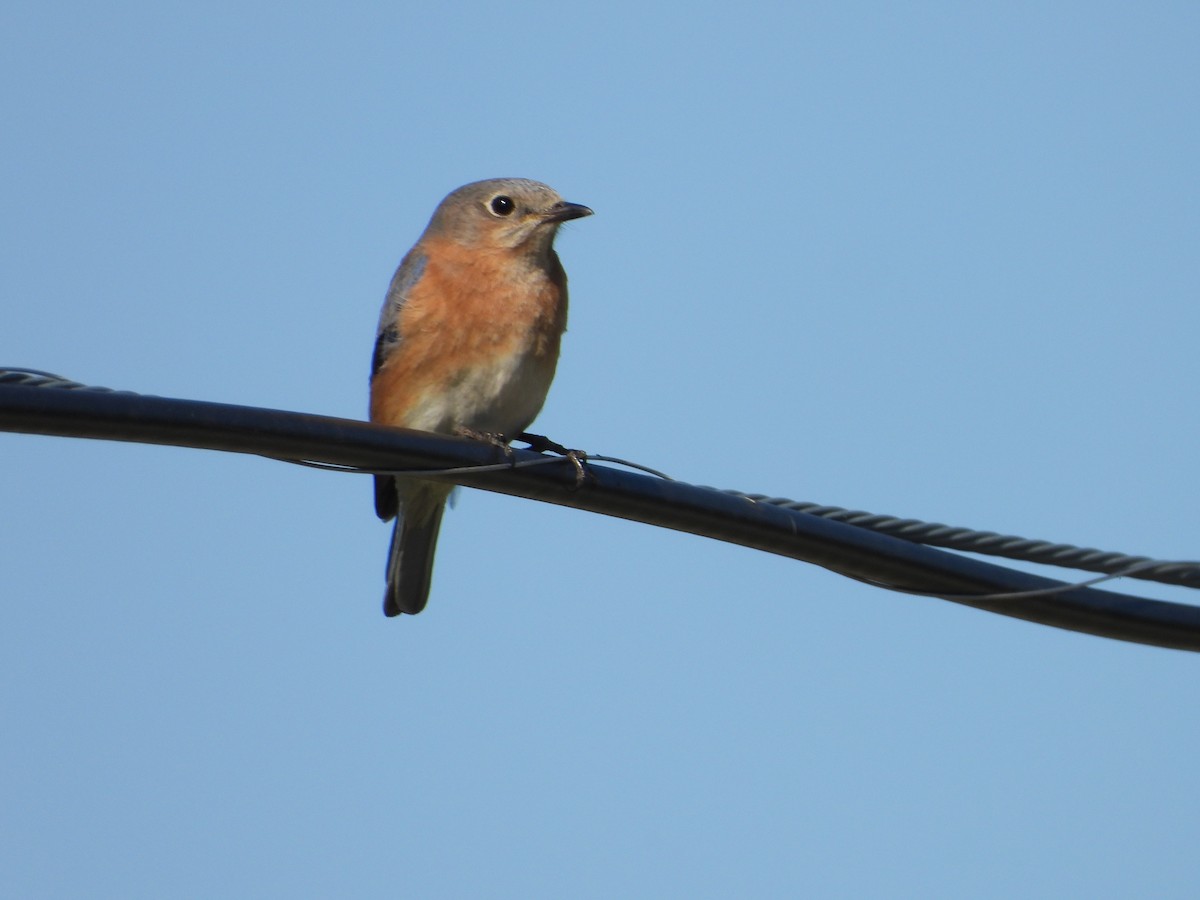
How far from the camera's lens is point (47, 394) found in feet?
13.3

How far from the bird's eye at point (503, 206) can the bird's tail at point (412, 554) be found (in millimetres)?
1509

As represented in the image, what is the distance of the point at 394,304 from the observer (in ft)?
25.8

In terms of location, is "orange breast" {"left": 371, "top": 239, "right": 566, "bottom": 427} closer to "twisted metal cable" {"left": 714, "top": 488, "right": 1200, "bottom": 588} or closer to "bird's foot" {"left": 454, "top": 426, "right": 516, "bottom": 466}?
"bird's foot" {"left": 454, "top": 426, "right": 516, "bottom": 466}

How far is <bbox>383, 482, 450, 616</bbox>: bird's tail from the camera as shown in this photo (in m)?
8.17

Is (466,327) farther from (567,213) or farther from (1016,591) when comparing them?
(1016,591)

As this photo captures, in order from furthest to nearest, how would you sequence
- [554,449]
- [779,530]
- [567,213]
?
[567,213] → [554,449] → [779,530]

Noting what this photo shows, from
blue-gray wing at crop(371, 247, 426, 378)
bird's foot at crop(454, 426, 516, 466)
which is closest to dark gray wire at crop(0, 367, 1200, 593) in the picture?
bird's foot at crop(454, 426, 516, 466)

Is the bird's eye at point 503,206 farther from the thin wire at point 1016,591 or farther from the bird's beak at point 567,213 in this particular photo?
the thin wire at point 1016,591

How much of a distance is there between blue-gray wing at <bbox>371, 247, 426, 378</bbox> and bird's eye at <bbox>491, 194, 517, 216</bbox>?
0.46 metres

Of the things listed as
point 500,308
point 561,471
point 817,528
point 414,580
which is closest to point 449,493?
point 414,580

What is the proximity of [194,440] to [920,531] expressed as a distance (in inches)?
87.4

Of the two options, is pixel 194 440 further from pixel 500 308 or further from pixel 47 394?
pixel 500 308

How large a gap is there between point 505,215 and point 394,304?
791 mm

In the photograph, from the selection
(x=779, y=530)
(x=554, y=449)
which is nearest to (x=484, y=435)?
(x=554, y=449)
